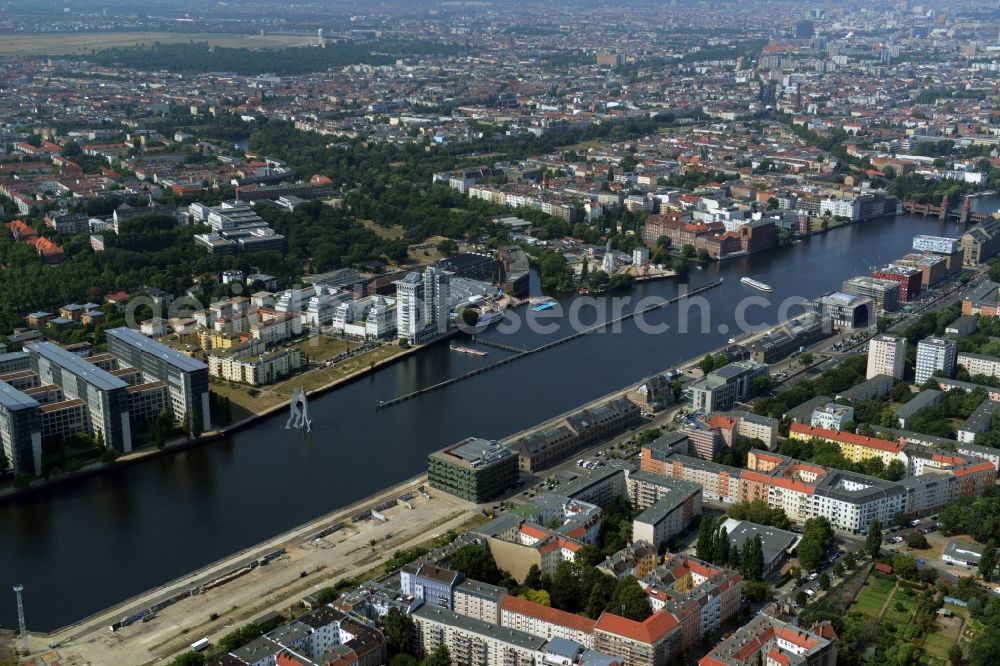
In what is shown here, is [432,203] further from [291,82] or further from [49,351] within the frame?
[291,82]

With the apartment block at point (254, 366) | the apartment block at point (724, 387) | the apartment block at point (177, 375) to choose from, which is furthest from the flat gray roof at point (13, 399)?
the apartment block at point (724, 387)


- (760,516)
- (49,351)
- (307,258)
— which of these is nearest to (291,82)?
(307,258)

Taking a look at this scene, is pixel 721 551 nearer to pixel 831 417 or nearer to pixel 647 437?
pixel 647 437

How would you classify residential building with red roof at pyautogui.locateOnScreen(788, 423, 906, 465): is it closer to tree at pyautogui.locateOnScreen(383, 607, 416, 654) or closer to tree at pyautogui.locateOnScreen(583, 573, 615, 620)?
tree at pyautogui.locateOnScreen(583, 573, 615, 620)

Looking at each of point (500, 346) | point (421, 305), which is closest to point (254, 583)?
point (421, 305)

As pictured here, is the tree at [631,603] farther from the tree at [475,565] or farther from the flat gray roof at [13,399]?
the flat gray roof at [13,399]

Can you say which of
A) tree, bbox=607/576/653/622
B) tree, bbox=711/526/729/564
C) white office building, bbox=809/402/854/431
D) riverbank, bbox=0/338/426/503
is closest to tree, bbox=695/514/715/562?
tree, bbox=711/526/729/564
